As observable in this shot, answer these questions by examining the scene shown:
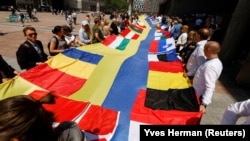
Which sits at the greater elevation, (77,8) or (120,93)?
(120,93)

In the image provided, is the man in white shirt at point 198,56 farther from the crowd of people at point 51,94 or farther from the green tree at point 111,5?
the green tree at point 111,5

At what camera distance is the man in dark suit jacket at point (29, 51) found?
12.4ft

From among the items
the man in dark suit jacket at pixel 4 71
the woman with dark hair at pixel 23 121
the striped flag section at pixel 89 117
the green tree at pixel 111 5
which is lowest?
the green tree at pixel 111 5

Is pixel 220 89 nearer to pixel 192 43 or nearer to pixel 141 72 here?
pixel 192 43

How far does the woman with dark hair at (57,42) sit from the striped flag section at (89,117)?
6.04ft

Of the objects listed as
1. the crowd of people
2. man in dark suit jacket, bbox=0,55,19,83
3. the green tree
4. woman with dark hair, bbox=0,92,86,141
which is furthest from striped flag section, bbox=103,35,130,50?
the green tree

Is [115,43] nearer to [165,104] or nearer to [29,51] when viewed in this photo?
[29,51]

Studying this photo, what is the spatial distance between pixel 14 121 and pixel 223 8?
38972 millimetres

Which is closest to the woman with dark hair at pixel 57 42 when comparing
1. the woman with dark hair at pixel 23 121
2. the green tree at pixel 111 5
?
the woman with dark hair at pixel 23 121

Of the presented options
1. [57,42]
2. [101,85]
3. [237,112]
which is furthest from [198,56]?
[57,42]

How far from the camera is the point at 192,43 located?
5.36 metres

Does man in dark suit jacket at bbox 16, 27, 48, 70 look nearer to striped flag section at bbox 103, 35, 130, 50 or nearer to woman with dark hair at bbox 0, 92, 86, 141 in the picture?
striped flag section at bbox 103, 35, 130, 50

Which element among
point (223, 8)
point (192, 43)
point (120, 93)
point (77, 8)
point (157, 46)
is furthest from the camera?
point (77, 8)

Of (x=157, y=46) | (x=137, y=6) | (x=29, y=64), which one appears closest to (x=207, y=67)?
(x=29, y=64)
